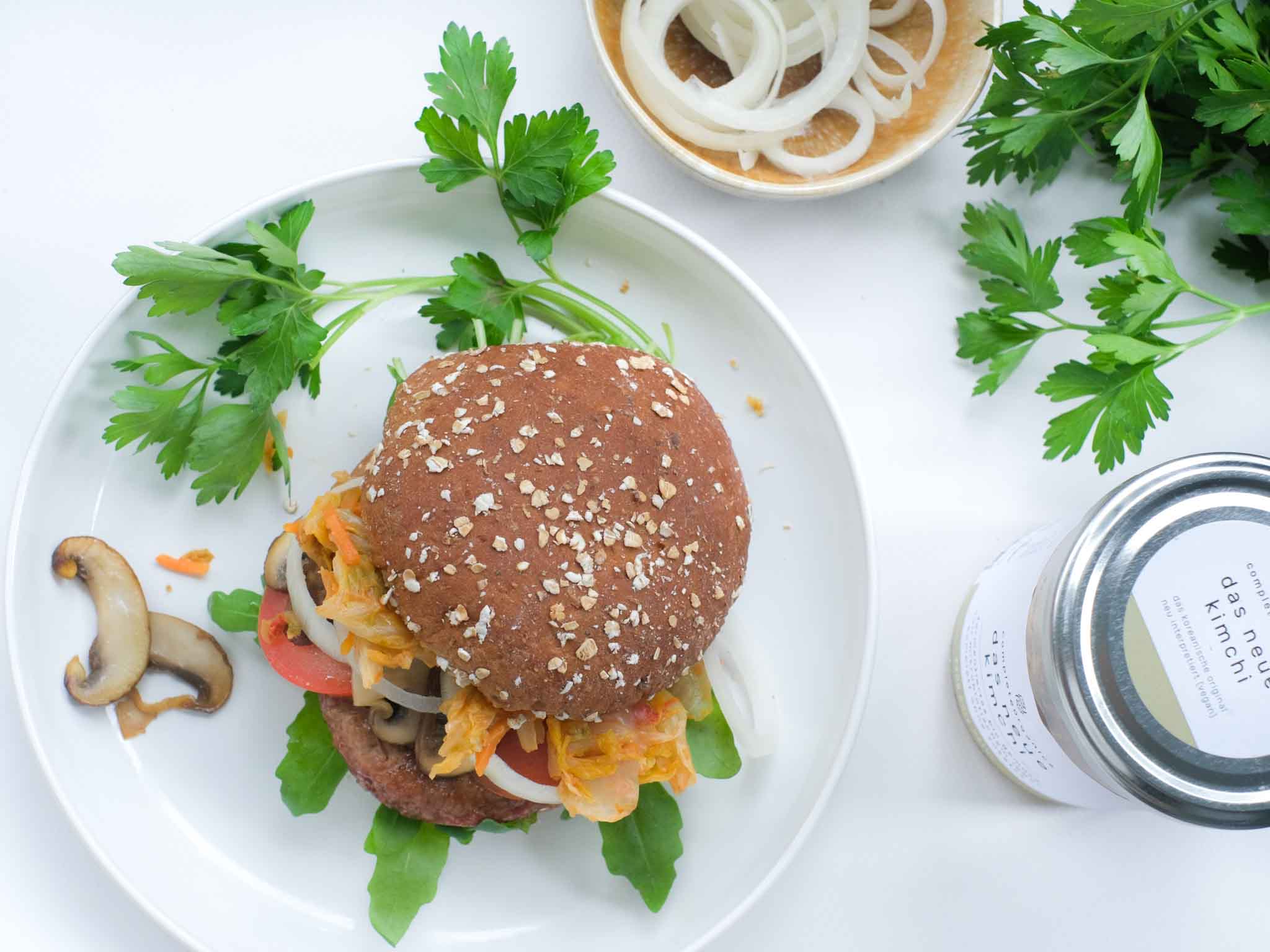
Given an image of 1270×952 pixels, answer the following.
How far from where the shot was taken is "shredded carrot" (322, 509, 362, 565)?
1.81 metres

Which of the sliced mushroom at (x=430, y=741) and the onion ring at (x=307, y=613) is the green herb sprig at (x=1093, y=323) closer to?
the sliced mushroom at (x=430, y=741)

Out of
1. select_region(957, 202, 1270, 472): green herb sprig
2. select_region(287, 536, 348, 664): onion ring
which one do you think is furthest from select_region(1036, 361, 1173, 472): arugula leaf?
select_region(287, 536, 348, 664): onion ring

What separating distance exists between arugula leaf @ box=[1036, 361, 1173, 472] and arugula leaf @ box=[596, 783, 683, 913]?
114 cm

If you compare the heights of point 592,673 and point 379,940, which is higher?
point 592,673

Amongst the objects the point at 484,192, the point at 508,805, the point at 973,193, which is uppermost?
the point at 484,192

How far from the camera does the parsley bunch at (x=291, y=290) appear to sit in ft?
6.39

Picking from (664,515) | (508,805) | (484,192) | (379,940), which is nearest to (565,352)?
(664,515)

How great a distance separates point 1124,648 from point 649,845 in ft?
3.49

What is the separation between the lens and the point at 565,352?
191 cm

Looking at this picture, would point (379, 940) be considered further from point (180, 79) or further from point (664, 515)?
point (180, 79)

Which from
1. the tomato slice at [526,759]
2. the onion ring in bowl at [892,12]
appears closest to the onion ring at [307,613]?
the tomato slice at [526,759]

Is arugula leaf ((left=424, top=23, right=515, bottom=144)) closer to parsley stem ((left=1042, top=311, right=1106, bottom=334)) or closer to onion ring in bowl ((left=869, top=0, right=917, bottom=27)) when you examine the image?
onion ring in bowl ((left=869, top=0, right=917, bottom=27))

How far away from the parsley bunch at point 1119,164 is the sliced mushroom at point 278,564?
5.34 ft

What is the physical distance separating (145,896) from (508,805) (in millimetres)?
753
